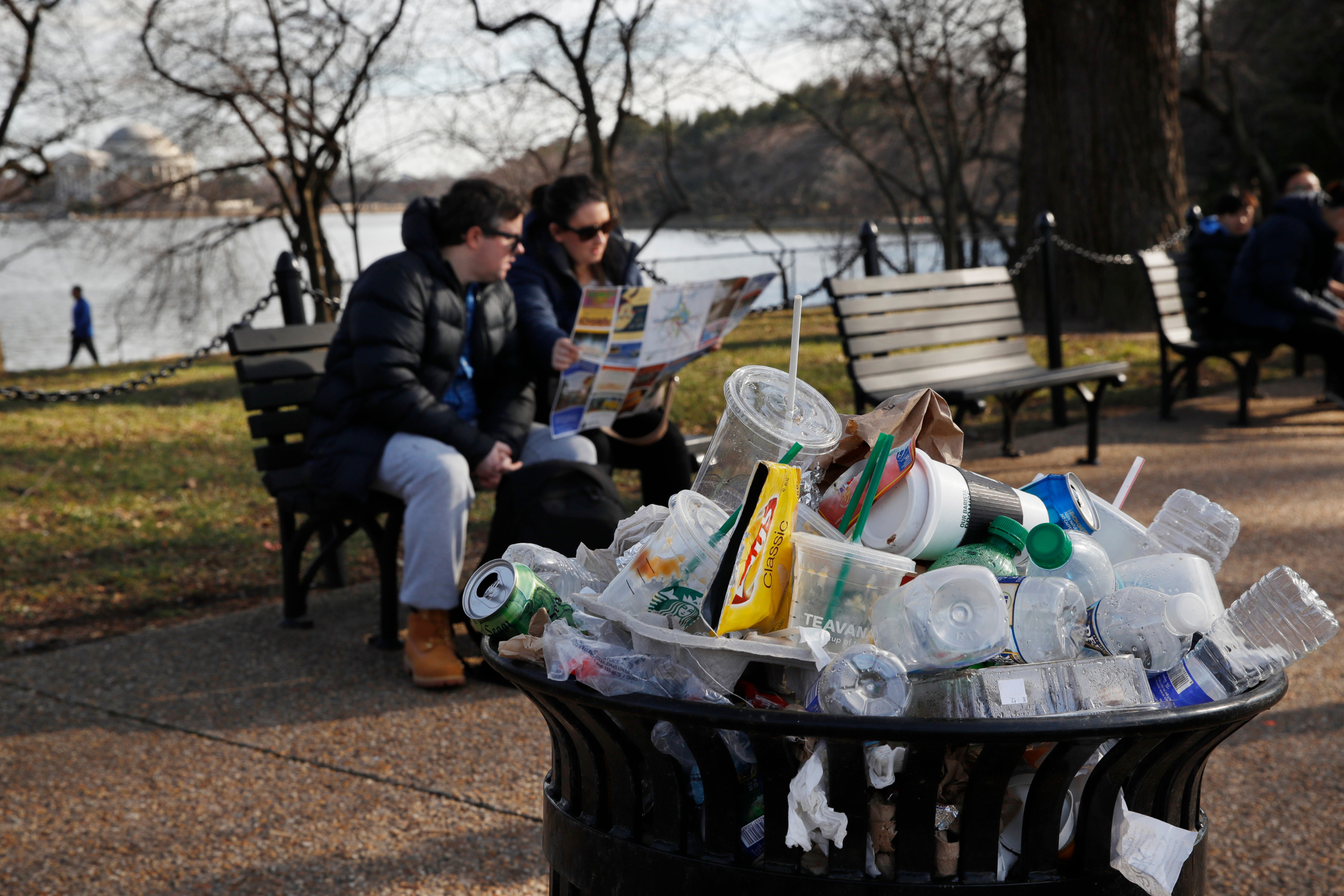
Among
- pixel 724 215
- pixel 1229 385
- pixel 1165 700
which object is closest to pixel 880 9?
pixel 724 215

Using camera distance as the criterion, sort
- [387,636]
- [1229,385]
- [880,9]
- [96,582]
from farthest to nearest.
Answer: [880,9] → [1229,385] → [96,582] → [387,636]

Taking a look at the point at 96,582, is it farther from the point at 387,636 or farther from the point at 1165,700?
the point at 1165,700

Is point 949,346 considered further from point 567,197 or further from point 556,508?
point 556,508

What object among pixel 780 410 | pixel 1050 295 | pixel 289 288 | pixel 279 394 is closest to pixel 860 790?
pixel 780 410

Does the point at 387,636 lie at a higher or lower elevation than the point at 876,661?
lower

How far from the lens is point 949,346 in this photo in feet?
22.3

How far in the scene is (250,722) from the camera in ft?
11.3

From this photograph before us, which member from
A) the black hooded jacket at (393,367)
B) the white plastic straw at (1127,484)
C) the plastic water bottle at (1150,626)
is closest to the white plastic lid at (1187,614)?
the plastic water bottle at (1150,626)

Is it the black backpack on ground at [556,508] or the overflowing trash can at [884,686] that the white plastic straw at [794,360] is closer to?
the overflowing trash can at [884,686]

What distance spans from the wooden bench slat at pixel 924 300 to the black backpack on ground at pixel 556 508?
294 centimetres

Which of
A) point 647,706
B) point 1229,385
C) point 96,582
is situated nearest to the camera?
point 647,706

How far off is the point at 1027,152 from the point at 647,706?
1257 centimetres

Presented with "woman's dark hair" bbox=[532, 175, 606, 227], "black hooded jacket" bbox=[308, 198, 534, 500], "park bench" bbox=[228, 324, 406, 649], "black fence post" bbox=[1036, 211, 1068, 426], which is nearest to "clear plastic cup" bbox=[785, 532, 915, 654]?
"black hooded jacket" bbox=[308, 198, 534, 500]

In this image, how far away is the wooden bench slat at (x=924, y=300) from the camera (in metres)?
6.14
